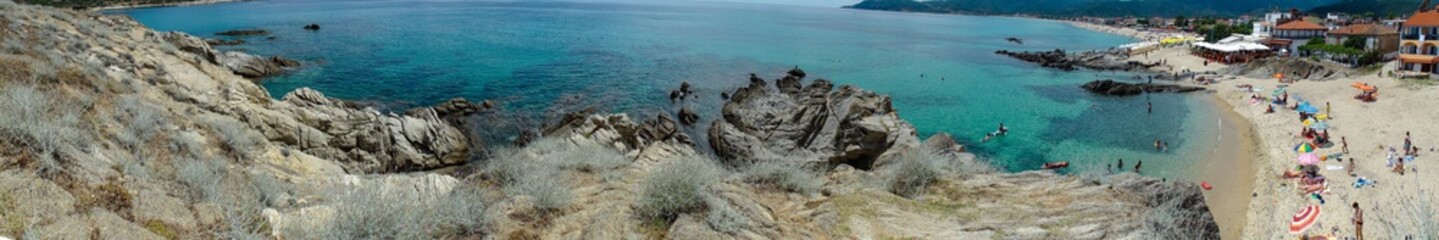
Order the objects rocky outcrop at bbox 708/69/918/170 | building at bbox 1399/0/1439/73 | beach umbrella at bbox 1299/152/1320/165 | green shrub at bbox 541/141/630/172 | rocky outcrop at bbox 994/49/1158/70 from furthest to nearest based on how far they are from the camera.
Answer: rocky outcrop at bbox 994/49/1158/70
building at bbox 1399/0/1439/73
rocky outcrop at bbox 708/69/918/170
beach umbrella at bbox 1299/152/1320/165
green shrub at bbox 541/141/630/172

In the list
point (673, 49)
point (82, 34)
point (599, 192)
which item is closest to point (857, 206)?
point (599, 192)

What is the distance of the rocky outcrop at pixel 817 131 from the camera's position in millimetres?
24266

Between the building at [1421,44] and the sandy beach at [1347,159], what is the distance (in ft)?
6.20

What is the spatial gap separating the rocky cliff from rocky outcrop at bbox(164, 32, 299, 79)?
51.9 ft

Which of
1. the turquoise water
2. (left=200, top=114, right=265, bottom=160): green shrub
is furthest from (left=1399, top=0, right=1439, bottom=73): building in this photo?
(left=200, top=114, right=265, bottom=160): green shrub

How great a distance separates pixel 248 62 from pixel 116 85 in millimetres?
29819

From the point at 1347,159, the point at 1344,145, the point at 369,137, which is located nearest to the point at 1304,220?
the point at 1347,159

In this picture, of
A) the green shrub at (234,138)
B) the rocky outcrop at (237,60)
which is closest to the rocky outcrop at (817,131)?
the green shrub at (234,138)

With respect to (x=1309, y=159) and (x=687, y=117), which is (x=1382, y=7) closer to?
(x=1309, y=159)

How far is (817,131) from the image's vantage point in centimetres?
2709

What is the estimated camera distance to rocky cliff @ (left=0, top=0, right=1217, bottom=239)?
21.8 feet

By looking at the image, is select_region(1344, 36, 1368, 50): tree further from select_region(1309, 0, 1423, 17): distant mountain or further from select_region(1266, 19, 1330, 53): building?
select_region(1309, 0, 1423, 17): distant mountain

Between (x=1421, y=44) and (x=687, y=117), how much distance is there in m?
45.2

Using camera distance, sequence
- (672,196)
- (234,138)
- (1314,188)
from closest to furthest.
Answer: (672,196) → (234,138) → (1314,188)
